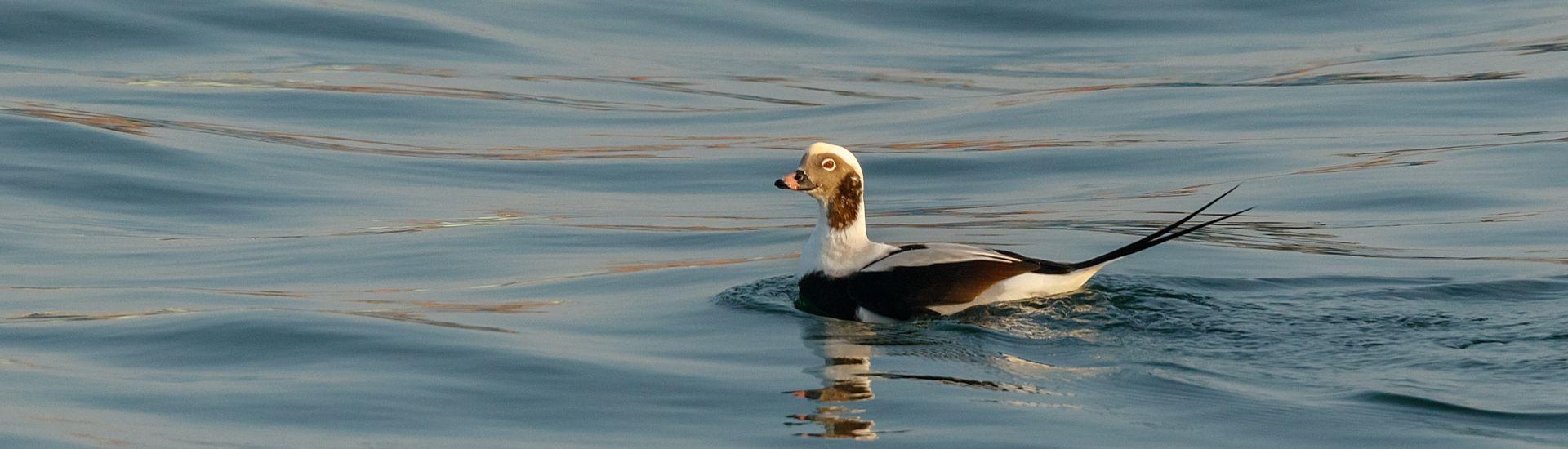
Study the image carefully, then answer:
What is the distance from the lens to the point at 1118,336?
789 cm

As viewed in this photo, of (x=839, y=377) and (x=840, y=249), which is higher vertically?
(x=840, y=249)

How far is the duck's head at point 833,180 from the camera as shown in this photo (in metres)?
8.63

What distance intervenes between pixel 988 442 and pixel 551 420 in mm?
1480

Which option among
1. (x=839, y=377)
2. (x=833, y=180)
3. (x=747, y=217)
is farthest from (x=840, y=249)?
(x=747, y=217)

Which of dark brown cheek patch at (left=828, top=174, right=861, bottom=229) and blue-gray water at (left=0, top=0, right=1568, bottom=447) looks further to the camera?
dark brown cheek patch at (left=828, top=174, right=861, bottom=229)

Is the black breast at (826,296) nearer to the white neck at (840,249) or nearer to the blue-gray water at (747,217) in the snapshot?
the white neck at (840,249)

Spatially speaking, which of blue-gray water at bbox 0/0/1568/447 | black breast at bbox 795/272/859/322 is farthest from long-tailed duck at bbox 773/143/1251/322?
blue-gray water at bbox 0/0/1568/447

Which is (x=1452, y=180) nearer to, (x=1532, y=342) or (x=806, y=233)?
(x=806, y=233)

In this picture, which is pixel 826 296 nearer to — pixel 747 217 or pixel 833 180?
pixel 833 180

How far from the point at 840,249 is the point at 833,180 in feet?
1.01

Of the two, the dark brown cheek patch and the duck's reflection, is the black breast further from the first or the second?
the dark brown cheek patch

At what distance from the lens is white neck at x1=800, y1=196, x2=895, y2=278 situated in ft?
28.3

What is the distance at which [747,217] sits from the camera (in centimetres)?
1241

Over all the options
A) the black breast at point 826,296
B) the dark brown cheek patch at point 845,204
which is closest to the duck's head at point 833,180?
the dark brown cheek patch at point 845,204
